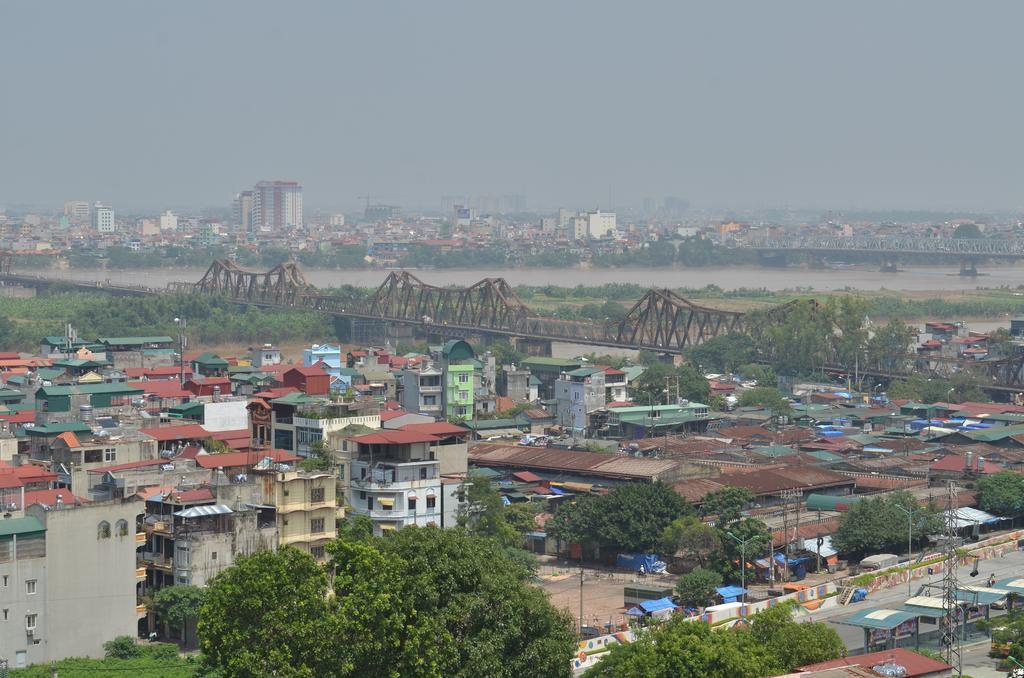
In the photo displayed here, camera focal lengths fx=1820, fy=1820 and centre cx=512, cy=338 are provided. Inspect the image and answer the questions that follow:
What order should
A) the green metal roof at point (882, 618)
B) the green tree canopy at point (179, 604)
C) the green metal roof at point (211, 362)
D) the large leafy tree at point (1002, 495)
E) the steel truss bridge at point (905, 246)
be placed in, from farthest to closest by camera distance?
the steel truss bridge at point (905, 246) → the green metal roof at point (211, 362) → the large leafy tree at point (1002, 495) → the green tree canopy at point (179, 604) → the green metal roof at point (882, 618)

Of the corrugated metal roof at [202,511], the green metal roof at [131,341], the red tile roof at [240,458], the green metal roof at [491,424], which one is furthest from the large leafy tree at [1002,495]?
the green metal roof at [131,341]

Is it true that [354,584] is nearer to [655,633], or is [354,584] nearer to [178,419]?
[655,633]

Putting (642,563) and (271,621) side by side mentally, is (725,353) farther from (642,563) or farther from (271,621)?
(271,621)

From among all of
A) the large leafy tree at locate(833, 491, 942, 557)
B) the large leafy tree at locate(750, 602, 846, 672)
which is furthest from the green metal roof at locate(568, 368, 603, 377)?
the large leafy tree at locate(750, 602, 846, 672)

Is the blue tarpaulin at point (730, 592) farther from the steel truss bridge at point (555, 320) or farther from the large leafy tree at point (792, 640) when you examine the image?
the steel truss bridge at point (555, 320)

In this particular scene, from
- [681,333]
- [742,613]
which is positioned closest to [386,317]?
[681,333]

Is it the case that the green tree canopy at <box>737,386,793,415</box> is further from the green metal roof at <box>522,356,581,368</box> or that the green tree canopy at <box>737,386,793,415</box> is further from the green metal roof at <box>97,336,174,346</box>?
the green metal roof at <box>97,336,174,346</box>

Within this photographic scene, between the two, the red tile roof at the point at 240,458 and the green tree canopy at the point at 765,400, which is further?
the green tree canopy at the point at 765,400
